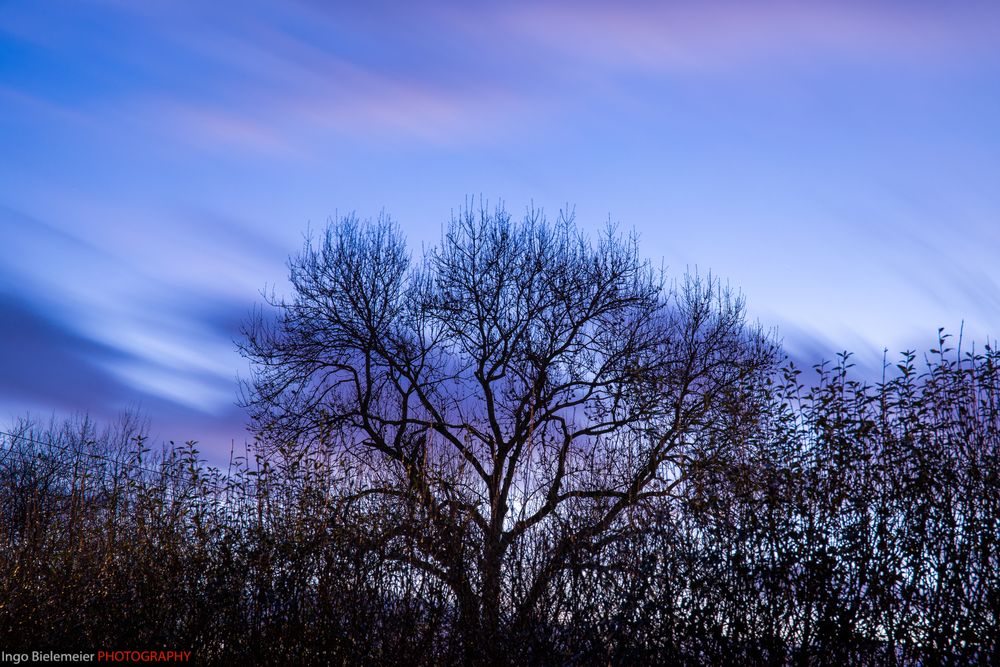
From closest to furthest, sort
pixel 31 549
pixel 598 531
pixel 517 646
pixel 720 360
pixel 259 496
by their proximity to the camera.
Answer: pixel 517 646, pixel 598 531, pixel 259 496, pixel 31 549, pixel 720 360

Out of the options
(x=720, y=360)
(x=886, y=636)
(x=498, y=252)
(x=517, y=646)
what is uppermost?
(x=498, y=252)

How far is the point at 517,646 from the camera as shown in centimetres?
471

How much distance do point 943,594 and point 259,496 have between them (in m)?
4.65

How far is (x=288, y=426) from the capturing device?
14750mm

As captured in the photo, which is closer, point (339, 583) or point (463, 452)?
point (339, 583)

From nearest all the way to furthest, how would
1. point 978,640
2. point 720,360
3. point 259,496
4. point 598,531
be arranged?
point 978,640 → point 598,531 → point 259,496 → point 720,360

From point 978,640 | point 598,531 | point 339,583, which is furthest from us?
point 339,583

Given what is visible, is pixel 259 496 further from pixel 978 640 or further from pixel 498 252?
pixel 498 252

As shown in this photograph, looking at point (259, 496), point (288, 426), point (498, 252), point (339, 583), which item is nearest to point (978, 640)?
point (339, 583)

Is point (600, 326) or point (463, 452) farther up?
point (600, 326)

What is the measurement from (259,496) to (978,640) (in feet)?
15.8

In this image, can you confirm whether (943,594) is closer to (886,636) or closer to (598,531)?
(886,636)

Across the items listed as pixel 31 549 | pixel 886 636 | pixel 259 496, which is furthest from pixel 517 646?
pixel 31 549

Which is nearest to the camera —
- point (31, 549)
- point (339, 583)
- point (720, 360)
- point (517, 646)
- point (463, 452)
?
point (517, 646)
